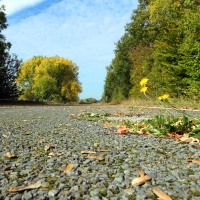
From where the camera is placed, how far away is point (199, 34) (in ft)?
57.9

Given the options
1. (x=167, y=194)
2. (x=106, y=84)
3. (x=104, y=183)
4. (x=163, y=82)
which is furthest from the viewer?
(x=106, y=84)

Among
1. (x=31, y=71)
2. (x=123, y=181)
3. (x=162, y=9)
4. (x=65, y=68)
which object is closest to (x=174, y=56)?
(x=162, y=9)

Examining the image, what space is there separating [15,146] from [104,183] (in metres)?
1.94

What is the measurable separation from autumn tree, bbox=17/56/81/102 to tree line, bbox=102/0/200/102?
46.1 ft

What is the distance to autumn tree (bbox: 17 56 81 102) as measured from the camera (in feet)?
173

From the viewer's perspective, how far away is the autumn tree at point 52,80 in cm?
5284

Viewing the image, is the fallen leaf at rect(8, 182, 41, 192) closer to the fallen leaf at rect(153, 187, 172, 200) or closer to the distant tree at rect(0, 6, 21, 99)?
the fallen leaf at rect(153, 187, 172, 200)

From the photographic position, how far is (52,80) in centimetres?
5303

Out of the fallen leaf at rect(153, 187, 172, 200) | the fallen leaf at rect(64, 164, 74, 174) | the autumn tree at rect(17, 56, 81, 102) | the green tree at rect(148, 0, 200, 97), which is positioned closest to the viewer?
the fallen leaf at rect(153, 187, 172, 200)

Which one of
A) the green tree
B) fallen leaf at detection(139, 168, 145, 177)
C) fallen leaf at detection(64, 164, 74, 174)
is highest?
the green tree

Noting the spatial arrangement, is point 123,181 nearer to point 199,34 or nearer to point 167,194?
point 167,194

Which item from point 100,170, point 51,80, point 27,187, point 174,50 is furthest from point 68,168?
point 51,80

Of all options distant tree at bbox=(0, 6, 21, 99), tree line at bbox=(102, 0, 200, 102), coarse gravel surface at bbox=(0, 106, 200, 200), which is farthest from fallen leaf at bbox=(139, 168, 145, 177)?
→ distant tree at bbox=(0, 6, 21, 99)

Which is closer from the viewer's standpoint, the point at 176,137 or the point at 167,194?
the point at 167,194
